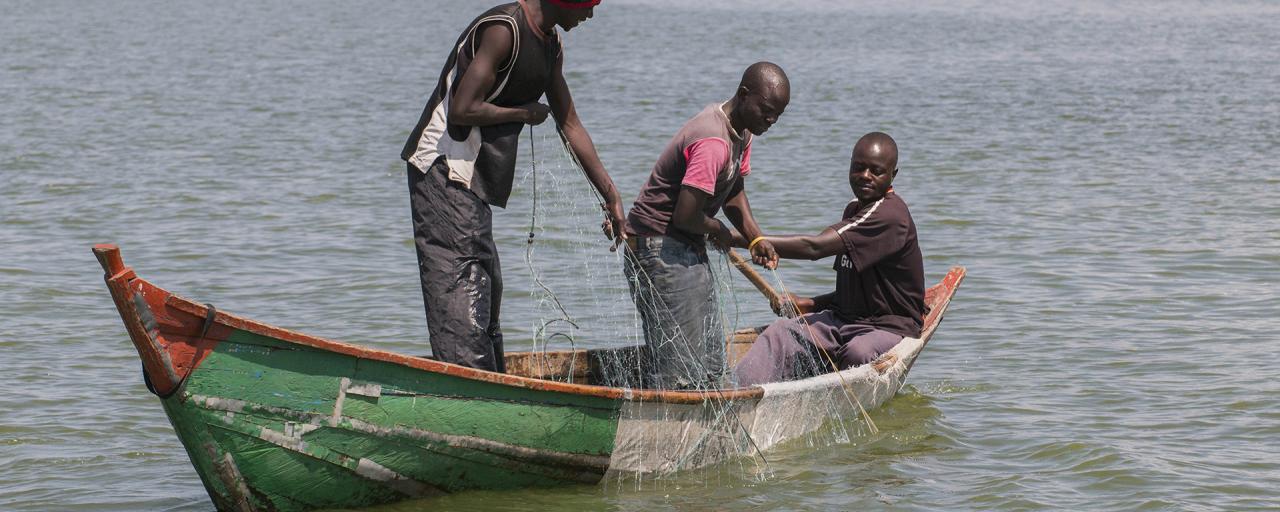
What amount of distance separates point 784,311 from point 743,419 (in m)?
0.97

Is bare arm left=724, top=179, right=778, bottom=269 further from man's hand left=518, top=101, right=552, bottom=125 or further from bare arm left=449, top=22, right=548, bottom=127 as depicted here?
bare arm left=449, top=22, right=548, bottom=127

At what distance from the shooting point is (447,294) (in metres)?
5.34

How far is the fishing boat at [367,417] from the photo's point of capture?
4699mm

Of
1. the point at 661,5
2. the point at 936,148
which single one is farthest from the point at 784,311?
the point at 661,5

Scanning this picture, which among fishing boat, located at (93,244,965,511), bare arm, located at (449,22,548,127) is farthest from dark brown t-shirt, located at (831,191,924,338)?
bare arm, located at (449,22,548,127)

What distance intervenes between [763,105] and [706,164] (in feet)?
0.95

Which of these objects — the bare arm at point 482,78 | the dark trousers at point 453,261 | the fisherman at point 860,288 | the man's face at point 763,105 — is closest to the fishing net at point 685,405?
the fisherman at point 860,288

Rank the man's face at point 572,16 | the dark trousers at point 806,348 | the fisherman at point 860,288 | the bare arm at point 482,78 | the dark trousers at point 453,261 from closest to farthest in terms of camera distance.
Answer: the bare arm at point 482,78 < the man's face at point 572,16 < the dark trousers at point 453,261 < the fisherman at point 860,288 < the dark trousers at point 806,348

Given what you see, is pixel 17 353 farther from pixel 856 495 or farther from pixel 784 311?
pixel 856 495

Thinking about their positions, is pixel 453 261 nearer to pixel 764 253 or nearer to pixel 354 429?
pixel 354 429

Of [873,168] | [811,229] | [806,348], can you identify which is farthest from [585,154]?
[811,229]

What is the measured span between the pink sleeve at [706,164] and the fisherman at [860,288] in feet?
2.30

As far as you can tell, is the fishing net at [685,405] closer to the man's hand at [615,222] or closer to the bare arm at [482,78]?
the man's hand at [615,222]

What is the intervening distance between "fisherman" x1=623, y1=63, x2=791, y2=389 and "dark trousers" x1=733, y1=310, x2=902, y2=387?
408mm
